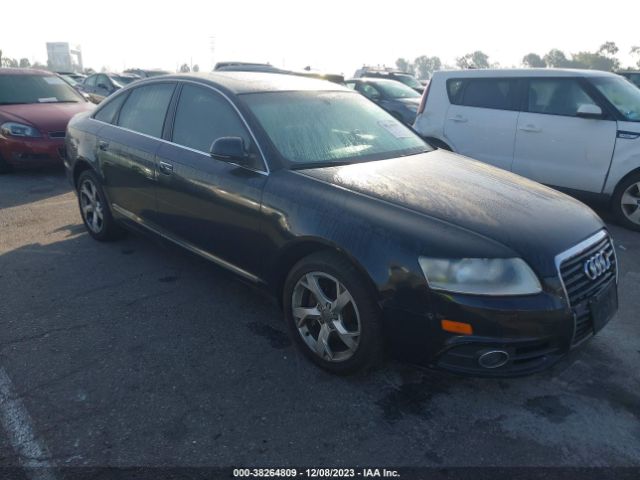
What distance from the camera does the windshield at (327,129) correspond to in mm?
3248

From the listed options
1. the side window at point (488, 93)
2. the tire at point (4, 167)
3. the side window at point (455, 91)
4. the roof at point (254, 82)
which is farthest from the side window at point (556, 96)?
the tire at point (4, 167)

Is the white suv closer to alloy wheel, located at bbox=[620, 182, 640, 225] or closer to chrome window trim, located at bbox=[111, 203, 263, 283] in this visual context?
alloy wheel, located at bbox=[620, 182, 640, 225]

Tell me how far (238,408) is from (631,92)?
585 cm

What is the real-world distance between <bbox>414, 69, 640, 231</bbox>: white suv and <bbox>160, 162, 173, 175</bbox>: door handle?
14.5ft

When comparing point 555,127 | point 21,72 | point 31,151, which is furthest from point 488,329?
point 21,72

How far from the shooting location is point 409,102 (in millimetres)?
12492

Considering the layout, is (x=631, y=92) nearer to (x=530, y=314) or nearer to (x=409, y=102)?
(x=530, y=314)

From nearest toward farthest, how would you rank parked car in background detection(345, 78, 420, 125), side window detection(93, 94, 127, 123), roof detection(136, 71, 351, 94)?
1. roof detection(136, 71, 351, 94)
2. side window detection(93, 94, 127, 123)
3. parked car in background detection(345, 78, 420, 125)

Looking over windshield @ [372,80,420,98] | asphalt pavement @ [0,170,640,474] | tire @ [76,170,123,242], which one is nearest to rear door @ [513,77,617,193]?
asphalt pavement @ [0,170,640,474]

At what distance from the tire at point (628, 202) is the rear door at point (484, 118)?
130 centimetres

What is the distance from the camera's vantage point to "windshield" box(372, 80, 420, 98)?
12.9 meters

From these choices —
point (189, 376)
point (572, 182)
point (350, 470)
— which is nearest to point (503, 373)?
point (350, 470)

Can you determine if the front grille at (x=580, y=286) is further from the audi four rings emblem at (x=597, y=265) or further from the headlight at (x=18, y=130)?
the headlight at (x=18, y=130)

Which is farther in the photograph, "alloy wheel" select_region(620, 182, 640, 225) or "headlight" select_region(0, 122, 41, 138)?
"headlight" select_region(0, 122, 41, 138)
